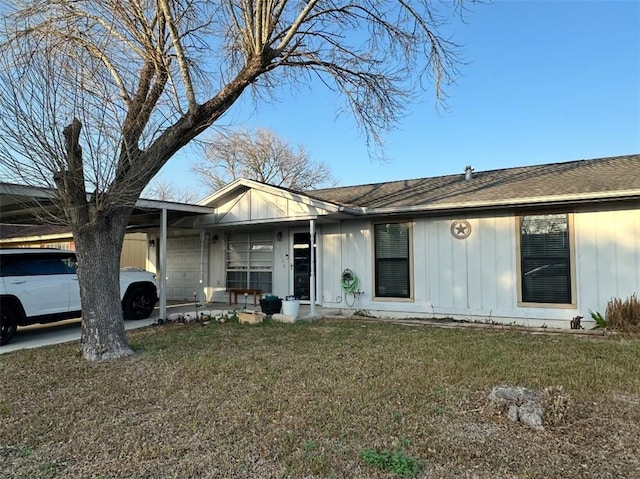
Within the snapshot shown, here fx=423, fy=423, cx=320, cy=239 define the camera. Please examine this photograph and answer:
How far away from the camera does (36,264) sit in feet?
25.4

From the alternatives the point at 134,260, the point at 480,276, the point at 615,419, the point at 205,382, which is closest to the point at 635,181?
the point at 480,276

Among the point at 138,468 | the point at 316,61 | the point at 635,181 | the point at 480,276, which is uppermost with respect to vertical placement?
the point at 316,61

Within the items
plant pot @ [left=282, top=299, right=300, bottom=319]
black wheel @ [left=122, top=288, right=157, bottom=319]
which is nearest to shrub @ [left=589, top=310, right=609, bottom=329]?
plant pot @ [left=282, top=299, right=300, bottom=319]

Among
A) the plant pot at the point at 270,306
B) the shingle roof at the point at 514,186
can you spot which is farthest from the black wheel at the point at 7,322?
the shingle roof at the point at 514,186

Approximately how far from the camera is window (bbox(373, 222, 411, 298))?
9.45 m

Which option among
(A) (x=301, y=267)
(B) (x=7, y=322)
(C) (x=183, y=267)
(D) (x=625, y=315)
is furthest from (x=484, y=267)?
(C) (x=183, y=267)

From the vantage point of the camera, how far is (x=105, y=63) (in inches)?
253

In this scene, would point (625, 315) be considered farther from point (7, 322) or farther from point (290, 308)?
point (7, 322)

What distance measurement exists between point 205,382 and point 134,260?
1548 cm

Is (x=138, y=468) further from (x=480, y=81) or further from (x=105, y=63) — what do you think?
(x=480, y=81)

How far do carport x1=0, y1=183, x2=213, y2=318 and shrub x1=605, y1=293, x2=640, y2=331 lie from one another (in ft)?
27.4

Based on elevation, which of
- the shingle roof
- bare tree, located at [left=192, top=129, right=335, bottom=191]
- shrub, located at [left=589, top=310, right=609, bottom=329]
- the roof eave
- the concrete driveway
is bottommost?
the concrete driveway

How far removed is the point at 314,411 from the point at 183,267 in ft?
36.5

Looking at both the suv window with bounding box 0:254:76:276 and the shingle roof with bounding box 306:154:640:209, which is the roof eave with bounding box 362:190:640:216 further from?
the suv window with bounding box 0:254:76:276
